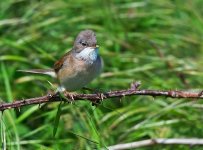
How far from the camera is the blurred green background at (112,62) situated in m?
3.63

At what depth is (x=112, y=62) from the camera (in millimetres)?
4434

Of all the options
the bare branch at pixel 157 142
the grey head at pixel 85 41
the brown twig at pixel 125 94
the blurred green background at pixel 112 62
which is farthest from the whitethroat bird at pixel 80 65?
the brown twig at pixel 125 94

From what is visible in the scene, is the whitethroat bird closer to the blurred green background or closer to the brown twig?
the blurred green background

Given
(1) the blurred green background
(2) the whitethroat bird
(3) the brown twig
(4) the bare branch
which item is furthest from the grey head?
(3) the brown twig

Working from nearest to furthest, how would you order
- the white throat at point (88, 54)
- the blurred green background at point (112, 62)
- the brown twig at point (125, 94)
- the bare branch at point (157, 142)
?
1. the brown twig at point (125, 94)
2. the white throat at point (88, 54)
3. the bare branch at point (157, 142)
4. the blurred green background at point (112, 62)

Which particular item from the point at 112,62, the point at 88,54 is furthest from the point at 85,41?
the point at 112,62

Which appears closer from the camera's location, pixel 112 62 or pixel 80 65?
pixel 80 65

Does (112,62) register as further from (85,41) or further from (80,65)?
(80,65)

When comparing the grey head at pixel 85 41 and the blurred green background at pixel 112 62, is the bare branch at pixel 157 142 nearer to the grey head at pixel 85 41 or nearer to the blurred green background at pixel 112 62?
the blurred green background at pixel 112 62

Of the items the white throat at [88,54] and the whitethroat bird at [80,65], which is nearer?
the whitethroat bird at [80,65]

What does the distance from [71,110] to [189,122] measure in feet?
2.57

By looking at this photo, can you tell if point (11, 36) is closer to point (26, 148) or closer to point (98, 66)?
point (26, 148)

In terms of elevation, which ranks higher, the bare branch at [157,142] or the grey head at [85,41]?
the grey head at [85,41]

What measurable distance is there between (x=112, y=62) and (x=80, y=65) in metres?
1.35
